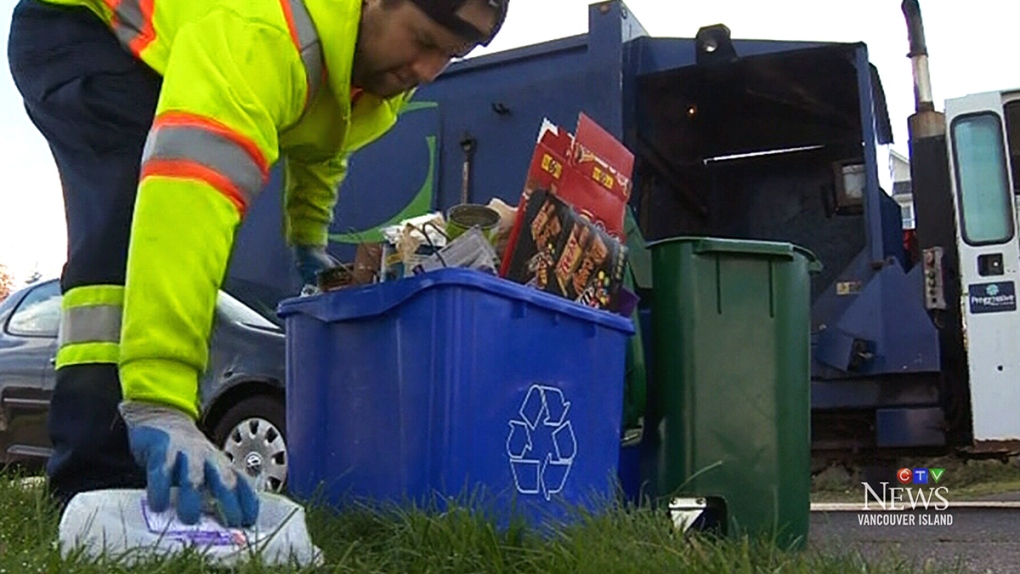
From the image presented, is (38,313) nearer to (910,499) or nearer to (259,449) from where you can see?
(259,449)

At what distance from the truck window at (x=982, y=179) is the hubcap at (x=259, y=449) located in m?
3.57

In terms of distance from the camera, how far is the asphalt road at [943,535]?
2965mm

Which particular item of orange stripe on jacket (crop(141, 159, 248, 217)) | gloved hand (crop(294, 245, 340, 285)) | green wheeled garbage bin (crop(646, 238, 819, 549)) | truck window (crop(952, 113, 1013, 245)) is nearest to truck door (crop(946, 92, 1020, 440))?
truck window (crop(952, 113, 1013, 245))

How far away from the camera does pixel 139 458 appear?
1.67 m

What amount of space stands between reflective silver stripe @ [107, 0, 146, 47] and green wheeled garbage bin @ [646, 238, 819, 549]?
1.74 meters

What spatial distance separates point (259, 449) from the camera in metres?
4.36

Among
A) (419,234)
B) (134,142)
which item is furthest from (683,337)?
(134,142)

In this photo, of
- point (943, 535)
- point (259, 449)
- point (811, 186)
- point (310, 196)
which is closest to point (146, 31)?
point (310, 196)

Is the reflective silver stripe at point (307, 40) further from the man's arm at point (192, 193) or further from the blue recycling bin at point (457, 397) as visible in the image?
the blue recycling bin at point (457, 397)

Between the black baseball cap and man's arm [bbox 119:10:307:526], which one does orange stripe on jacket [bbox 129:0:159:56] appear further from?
the black baseball cap

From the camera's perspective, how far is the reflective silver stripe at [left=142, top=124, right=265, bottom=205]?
5.54 feet

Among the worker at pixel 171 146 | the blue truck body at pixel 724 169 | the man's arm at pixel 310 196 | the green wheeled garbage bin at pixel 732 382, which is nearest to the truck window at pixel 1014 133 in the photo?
the blue truck body at pixel 724 169

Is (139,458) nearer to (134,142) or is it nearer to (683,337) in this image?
(134,142)

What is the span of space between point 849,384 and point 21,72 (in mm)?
4410
